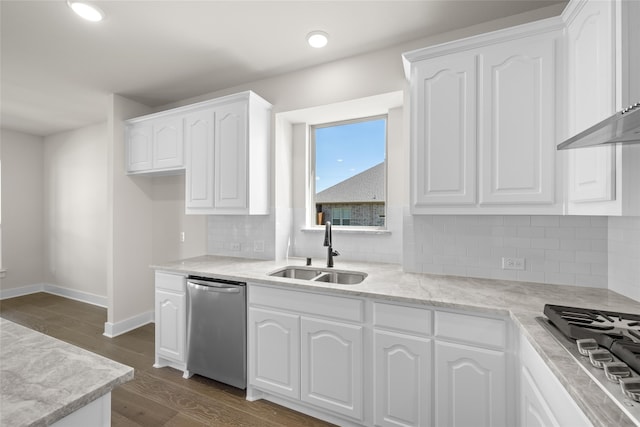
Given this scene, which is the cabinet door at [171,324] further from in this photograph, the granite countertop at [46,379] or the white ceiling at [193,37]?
the white ceiling at [193,37]

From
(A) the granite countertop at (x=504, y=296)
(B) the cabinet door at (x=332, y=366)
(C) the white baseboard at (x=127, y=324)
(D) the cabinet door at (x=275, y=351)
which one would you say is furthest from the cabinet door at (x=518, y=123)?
(C) the white baseboard at (x=127, y=324)

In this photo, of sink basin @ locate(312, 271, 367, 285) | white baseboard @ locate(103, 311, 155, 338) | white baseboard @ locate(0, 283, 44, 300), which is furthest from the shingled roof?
white baseboard @ locate(0, 283, 44, 300)

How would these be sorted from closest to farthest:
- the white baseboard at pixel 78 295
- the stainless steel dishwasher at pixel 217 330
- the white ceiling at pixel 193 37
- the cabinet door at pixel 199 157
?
1. the white ceiling at pixel 193 37
2. the stainless steel dishwasher at pixel 217 330
3. the cabinet door at pixel 199 157
4. the white baseboard at pixel 78 295

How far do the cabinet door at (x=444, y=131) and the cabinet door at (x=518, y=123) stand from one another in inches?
3.0

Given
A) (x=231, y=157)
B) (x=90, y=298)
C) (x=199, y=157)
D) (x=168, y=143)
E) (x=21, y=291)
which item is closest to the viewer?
(x=231, y=157)

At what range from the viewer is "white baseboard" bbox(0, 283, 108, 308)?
4.54 meters

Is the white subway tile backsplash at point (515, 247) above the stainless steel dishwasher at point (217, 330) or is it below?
above

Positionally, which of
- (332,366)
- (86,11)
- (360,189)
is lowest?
(332,366)

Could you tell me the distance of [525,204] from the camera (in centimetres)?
170

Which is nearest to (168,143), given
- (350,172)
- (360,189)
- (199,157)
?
(199,157)

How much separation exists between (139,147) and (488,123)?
11.4 ft

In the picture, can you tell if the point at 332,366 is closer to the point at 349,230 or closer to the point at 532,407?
the point at 532,407

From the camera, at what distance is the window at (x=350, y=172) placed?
2846 millimetres

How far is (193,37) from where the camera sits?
2281 millimetres
